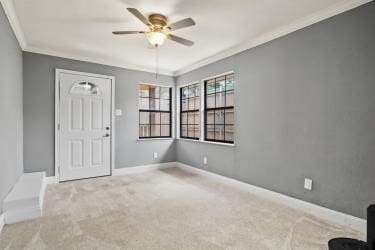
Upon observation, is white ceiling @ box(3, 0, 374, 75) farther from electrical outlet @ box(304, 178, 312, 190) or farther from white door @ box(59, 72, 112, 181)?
electrical outlet @ box(304, 178, 312, 190)

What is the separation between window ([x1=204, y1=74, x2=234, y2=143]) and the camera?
3.83 m

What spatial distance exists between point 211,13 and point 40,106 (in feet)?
11.0

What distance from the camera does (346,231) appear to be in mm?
2111

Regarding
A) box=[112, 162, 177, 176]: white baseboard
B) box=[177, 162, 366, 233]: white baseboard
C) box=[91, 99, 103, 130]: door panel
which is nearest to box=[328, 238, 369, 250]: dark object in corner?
box=[177, 162, 366, 233]: white baseboard

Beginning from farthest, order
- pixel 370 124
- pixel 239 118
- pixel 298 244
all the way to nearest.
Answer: pixel 239 118
pixel 370 124
pixel 298 244

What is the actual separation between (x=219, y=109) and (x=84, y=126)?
274 cm

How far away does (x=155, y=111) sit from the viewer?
199 inches

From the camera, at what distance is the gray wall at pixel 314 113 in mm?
2125

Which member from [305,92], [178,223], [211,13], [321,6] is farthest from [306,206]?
[211,13]

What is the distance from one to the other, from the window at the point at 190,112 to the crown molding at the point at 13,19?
3217mm

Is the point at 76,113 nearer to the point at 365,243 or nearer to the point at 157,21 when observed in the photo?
the point at 157,21

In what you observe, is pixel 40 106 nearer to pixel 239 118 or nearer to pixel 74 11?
pixel 74 11

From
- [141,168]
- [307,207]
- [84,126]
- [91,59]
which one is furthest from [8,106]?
[307,207]

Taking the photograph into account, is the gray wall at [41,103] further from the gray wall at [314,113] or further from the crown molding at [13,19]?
the gray wall at [314,113]
